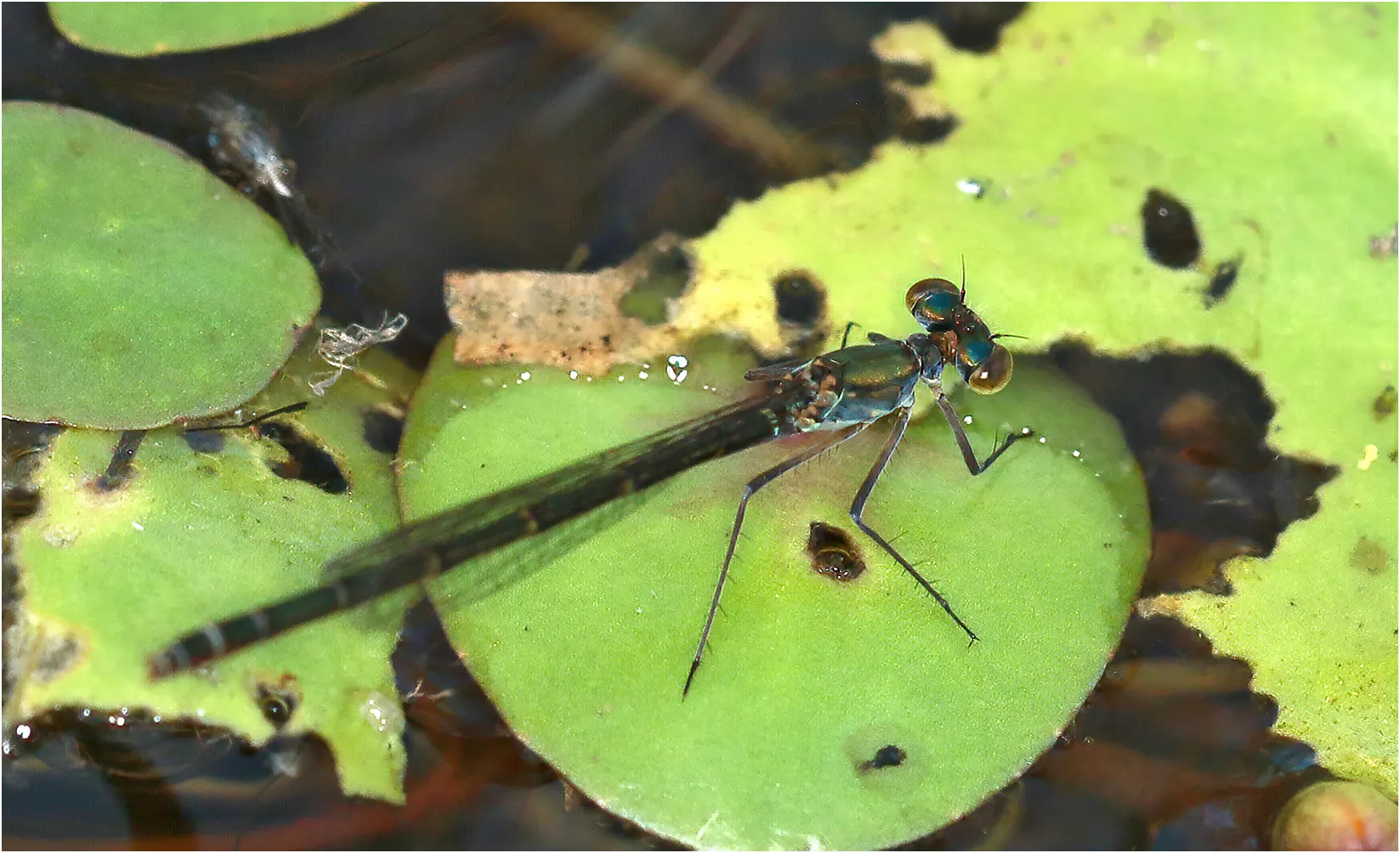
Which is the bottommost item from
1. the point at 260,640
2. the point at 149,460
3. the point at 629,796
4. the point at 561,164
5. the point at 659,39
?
the point at 629,796

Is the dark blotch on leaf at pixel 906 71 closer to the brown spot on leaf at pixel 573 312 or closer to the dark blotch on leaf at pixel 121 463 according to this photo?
the brown spot on leaf at pixel 573 312

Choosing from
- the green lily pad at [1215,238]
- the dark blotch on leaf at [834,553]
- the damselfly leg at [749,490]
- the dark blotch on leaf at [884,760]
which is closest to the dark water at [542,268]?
the green lily pad at [1215,238]

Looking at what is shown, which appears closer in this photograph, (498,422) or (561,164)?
(498,422)

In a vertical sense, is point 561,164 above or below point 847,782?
above

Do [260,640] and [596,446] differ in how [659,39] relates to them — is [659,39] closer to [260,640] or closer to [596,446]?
[596,446]

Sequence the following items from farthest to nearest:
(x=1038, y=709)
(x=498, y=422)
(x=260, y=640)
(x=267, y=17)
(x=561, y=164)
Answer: (x=561, y=164)
(x=267, y=17)
(x=498, y=422)
(x=1038, y=709)
(x=260, y=640)

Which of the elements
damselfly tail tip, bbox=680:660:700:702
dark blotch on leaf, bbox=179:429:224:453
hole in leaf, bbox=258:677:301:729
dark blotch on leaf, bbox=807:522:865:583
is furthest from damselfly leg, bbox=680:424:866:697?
dark blotch on leaf, bbox=179:429:224:453

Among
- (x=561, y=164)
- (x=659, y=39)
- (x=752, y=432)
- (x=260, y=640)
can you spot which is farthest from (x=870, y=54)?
(x=260, y=640)
